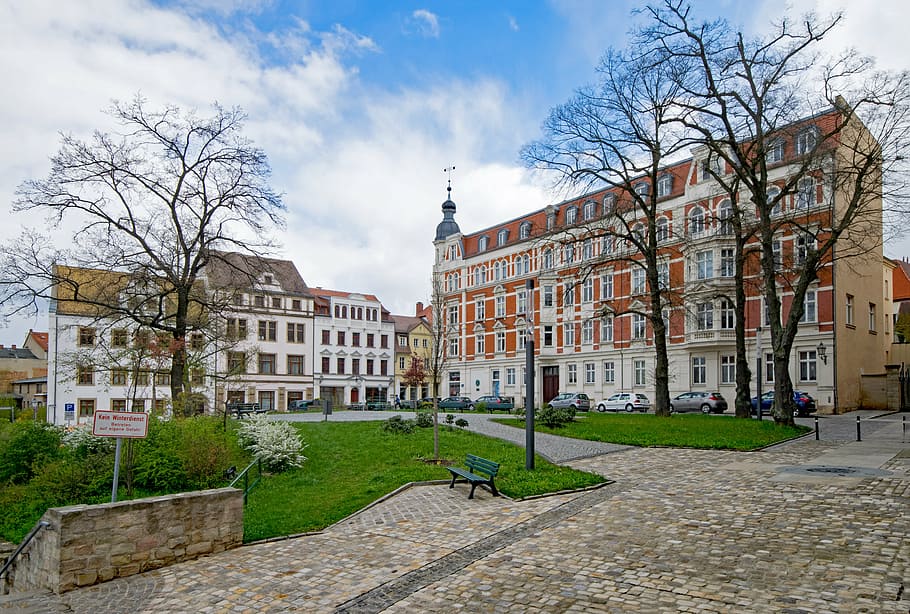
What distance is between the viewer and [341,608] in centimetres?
765

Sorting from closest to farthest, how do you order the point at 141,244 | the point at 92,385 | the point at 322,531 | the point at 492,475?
the point at 322,531, the point at 492,475, the point at 141,244, the point at 92,385

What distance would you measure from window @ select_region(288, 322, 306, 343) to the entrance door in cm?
2418

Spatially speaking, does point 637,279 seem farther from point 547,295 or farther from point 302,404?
point 302,404

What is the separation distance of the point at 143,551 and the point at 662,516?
7.80 metres

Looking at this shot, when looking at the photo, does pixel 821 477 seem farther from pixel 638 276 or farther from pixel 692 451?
pixel 638 276

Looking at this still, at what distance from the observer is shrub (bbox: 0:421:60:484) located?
17469 millimetres

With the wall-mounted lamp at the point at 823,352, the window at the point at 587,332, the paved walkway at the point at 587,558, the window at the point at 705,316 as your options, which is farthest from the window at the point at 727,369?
the paved walkway at the point at 587,558

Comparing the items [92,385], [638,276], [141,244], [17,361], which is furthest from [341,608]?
[17,361]

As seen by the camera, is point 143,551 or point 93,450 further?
point 93,450

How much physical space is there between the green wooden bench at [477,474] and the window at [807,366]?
3129cm

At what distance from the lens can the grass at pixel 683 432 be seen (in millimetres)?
19878

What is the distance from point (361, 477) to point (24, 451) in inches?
359

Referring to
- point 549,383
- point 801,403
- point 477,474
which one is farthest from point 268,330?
point 477,474

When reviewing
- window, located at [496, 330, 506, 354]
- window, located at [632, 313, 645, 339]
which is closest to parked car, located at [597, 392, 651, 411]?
window, located at [632, 313, 645, 339]
